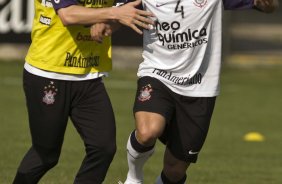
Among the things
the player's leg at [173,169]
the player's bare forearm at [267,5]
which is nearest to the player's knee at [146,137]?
the player's leg at [173,169]

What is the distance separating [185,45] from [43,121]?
132cm

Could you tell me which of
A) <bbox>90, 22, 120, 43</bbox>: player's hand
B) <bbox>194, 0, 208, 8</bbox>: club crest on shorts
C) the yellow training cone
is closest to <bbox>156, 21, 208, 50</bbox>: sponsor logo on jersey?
<bbox>194, 0, 208, 8</bbox>: club crest on shorts

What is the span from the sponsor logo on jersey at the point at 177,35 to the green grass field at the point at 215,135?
6.68ft

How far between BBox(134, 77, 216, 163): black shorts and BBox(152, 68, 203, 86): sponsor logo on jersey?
0.25 feet

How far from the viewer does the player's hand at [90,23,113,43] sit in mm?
6926

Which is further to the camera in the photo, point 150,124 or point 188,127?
point 188,127

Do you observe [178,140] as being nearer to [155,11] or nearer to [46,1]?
[155,11]

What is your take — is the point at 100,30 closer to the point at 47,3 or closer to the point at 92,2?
the point at 92,2

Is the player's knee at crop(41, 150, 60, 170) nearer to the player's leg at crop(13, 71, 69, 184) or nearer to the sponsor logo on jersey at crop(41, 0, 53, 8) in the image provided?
the player's leg at crop(13, 71, 69, 184)

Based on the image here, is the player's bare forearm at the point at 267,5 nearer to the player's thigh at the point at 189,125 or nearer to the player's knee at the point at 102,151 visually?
the player's thigh at the point at 189,125

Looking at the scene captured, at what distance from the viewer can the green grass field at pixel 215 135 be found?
9.84m

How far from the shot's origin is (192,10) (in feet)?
25.4

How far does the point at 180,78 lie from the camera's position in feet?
25.7

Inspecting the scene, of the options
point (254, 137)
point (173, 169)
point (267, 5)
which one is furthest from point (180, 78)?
point (254, 137)
